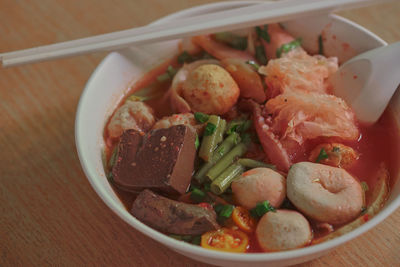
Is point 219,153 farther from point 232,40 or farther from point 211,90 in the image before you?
point 232,40

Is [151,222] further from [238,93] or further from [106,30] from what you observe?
[106,30]

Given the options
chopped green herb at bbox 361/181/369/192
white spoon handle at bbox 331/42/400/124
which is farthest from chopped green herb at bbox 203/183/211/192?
white spoon handle at bbox 331/42/400/124

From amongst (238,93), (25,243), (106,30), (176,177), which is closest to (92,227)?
(25,243)

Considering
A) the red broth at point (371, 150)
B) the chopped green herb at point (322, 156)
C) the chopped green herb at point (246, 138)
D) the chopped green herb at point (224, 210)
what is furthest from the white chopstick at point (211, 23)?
the chopped green herb at point (224, 210)

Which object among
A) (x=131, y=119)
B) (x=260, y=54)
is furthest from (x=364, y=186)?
(x=131, y=119)

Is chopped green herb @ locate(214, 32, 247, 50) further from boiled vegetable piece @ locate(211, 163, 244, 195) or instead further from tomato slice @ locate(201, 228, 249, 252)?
tomato slice @ locate(201, 228, 249, 252)
